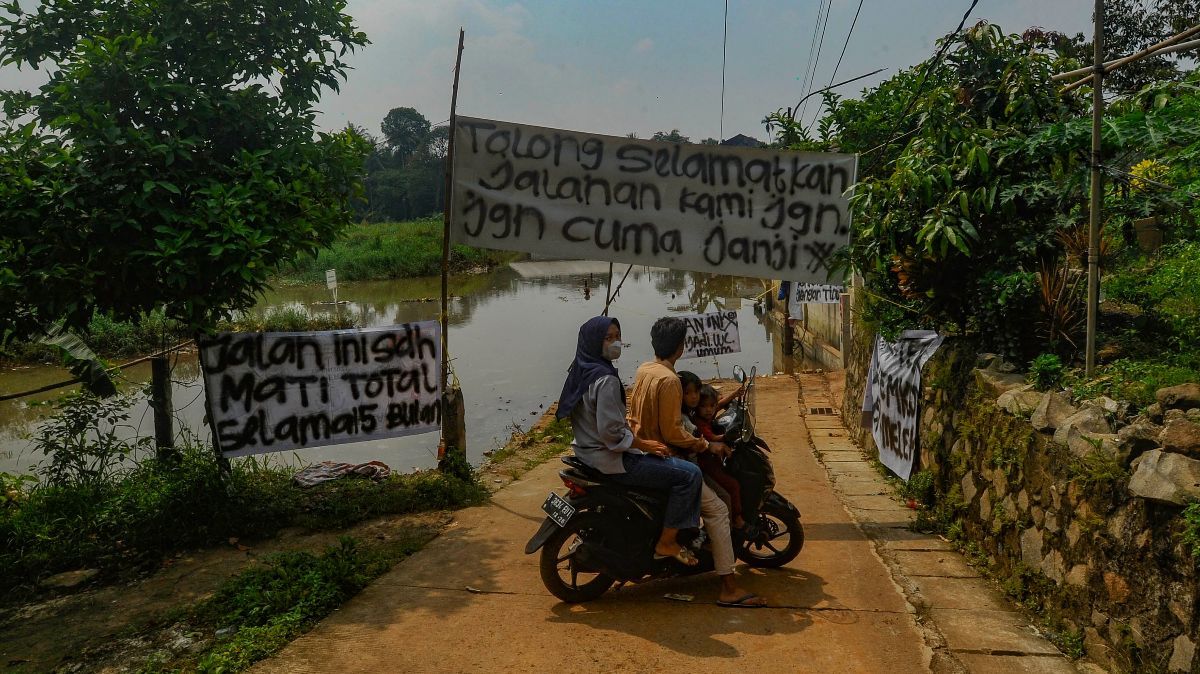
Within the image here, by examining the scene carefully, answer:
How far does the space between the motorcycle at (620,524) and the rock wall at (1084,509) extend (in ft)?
4.66

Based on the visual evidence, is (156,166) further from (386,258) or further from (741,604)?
(386,258)

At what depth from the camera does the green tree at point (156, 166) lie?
5312 millimetres

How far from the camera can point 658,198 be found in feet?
20.8

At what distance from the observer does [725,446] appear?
466 centimetres

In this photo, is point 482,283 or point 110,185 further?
point 482,283

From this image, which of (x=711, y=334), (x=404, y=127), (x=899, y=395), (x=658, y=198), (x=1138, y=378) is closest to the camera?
(x=1138, y=378)

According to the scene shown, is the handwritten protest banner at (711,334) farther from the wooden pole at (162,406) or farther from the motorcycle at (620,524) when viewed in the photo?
the motorcycle at (620,524)

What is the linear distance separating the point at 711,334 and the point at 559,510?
1015 cm

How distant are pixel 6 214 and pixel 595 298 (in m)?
32.0

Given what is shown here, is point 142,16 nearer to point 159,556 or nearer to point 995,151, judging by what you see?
point 159,556

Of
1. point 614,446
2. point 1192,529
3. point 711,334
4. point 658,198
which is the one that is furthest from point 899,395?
point 711,334

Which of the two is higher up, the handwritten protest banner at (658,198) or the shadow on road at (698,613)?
the handwritten protest banner at (658,198)

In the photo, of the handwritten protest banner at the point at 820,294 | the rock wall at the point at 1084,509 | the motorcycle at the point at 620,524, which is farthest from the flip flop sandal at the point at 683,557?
the handwritten protest banner at the point at 820,294

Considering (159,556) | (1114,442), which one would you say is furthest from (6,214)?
(1114,442)
